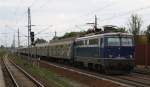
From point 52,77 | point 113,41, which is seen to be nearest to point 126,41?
point 113,41

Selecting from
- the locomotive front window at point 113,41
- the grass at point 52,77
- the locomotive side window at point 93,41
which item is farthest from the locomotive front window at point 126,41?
the grass at point 52,77

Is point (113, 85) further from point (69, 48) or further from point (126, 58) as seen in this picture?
point (69, 48)

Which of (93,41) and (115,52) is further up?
(93,41)

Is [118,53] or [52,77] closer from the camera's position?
[118,53]

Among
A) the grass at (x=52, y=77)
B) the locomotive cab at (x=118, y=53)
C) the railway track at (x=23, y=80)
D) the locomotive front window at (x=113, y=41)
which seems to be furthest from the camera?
the locomotive front window at (x=113, y=41)

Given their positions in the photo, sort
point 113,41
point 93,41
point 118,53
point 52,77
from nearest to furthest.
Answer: point 118,53
point 113,41
point 52,77
point 93,41

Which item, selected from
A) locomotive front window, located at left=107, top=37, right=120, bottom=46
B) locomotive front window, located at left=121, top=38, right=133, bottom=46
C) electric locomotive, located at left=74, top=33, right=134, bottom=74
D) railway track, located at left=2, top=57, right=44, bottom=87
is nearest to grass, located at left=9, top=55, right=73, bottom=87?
railway track, located at left=2, top=57, right=44, bottom=87

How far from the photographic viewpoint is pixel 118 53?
2873 cm

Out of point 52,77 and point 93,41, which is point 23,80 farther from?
point 93,41

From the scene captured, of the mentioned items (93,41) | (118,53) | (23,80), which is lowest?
(23,80)

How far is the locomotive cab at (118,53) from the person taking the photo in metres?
28.5

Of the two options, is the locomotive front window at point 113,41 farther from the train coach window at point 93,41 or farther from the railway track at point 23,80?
the railway track at point 23,80

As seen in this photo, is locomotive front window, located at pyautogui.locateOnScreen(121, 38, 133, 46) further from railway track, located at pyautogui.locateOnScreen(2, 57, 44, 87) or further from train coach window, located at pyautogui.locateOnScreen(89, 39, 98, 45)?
railway track, located at pyautogui.locateOnScreen(2, 57, 44, 87)

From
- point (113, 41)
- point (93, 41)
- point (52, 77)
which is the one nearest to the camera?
point (113, 41)
